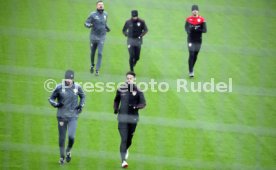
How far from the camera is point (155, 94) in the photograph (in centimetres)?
1173

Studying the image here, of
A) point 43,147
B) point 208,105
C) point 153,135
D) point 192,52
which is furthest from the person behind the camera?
point 192,52

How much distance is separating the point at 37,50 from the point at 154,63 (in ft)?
7.68

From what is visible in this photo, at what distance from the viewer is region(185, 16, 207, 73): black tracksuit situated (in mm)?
12000

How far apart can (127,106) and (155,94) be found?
10.9 ft

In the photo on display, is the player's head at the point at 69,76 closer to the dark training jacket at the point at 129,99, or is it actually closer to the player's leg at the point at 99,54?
the dark training jacket at the point at 129,99

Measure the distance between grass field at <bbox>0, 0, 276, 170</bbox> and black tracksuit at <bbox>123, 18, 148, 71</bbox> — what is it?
0.37 metres

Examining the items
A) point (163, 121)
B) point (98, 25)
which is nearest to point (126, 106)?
point (163, 121)

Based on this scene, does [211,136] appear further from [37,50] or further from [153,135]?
Result: [37,50]

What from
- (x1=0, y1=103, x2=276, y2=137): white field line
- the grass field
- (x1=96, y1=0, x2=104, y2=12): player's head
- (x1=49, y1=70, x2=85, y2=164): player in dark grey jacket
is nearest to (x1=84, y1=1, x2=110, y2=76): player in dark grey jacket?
(x1=96, y1=0, x2=104, y2=12): player's head

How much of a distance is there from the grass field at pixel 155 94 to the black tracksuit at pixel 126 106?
1.79 ft

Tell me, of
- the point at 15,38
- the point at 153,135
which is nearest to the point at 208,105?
the point at 153,135

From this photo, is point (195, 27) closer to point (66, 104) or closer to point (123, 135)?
point (123, 135)

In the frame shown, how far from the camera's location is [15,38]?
47.3 ft

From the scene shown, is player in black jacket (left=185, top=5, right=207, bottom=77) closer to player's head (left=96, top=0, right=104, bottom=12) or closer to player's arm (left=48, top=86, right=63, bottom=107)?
player's head (left=96, top=0, right=104, bottom=12)
